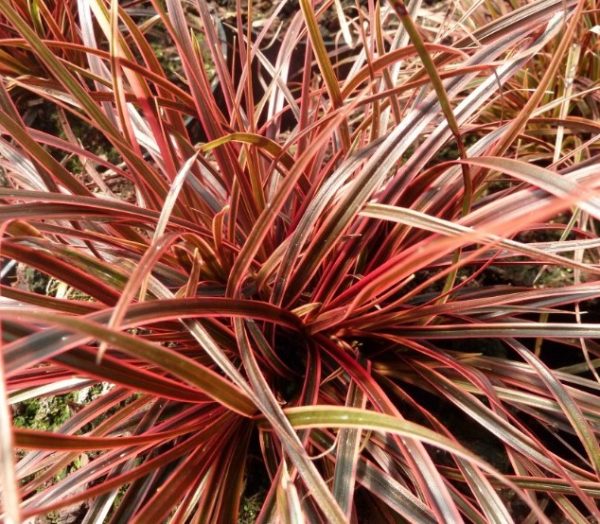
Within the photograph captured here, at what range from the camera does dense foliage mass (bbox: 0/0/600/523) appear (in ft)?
1.90

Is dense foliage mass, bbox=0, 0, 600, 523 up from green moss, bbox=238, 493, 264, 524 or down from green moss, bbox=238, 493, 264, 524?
up

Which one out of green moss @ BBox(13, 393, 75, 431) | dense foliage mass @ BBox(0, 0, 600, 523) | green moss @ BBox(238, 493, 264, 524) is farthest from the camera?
green moss @ BBox(13, 393, 75, 431)

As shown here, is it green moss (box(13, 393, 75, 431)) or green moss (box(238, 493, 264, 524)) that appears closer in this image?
green moss (box(238, 493, 264, 524))

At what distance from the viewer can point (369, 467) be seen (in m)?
0.68

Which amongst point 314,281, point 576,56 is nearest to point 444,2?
point 576,56

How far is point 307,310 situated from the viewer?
0.73 metres

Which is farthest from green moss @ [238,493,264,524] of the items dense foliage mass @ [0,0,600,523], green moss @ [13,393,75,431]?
green moss @ [13,393,75,431]

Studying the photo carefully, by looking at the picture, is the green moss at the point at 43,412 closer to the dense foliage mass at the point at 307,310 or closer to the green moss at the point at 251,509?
the dense foliage mass at the point at 307,310

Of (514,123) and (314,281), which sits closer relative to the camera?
(514,123)

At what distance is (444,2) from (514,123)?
2.69 ft

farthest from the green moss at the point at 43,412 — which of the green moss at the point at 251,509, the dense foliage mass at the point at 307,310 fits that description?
the green moss at the point at 251,509

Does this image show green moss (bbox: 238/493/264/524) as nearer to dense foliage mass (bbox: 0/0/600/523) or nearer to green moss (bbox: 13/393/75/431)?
dense foliage mass (bbox: 0/0/600/523)

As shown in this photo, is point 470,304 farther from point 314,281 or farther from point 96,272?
point 96,272

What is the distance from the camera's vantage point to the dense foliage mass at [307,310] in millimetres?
580
